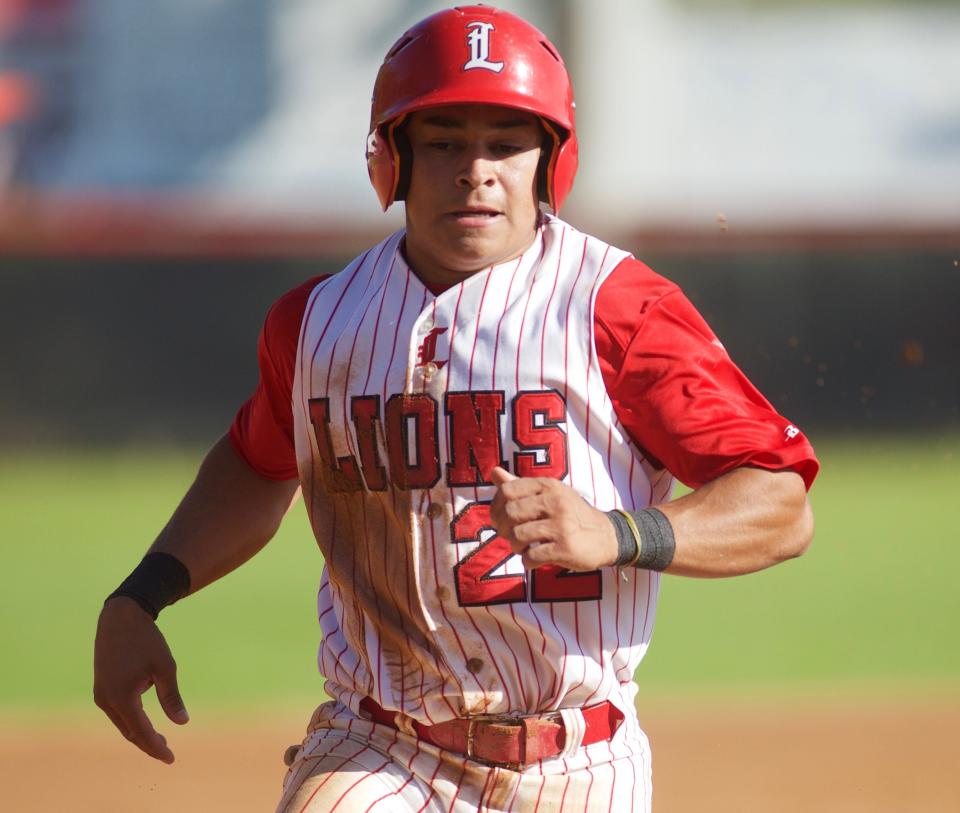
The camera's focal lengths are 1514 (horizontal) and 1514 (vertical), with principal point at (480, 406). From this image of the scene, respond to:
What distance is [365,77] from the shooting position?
628 inches

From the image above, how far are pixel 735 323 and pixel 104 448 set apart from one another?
6.55 m

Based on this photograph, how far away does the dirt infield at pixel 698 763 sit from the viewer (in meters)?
5.68

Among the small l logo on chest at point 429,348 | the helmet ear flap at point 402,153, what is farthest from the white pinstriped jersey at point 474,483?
the helmet ear flap at point 402,153

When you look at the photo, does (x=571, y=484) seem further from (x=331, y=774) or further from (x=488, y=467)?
(x=331, y=774)

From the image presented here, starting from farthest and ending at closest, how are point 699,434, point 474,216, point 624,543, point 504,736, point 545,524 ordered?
point 474,216 < point 504,736 < point 699,434 < point 624,543 < point 545,524

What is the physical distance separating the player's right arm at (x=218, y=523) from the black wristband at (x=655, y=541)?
31.9 inches

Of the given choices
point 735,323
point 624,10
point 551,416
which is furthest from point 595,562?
point 624,10

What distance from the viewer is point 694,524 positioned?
2.33 metres

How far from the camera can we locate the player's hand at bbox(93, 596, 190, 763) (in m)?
2.67

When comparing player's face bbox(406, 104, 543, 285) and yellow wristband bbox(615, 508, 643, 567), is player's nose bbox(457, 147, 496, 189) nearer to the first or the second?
player's face bbox(406, 104, 543, 285)

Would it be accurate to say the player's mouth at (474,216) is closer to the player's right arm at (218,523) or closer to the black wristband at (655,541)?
the player's right arm at (218,523)

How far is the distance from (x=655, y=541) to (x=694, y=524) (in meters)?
0.09

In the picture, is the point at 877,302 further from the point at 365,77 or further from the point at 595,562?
the point at 595,562

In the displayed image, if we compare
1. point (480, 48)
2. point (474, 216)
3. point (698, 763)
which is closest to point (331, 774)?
point (474, 216)
